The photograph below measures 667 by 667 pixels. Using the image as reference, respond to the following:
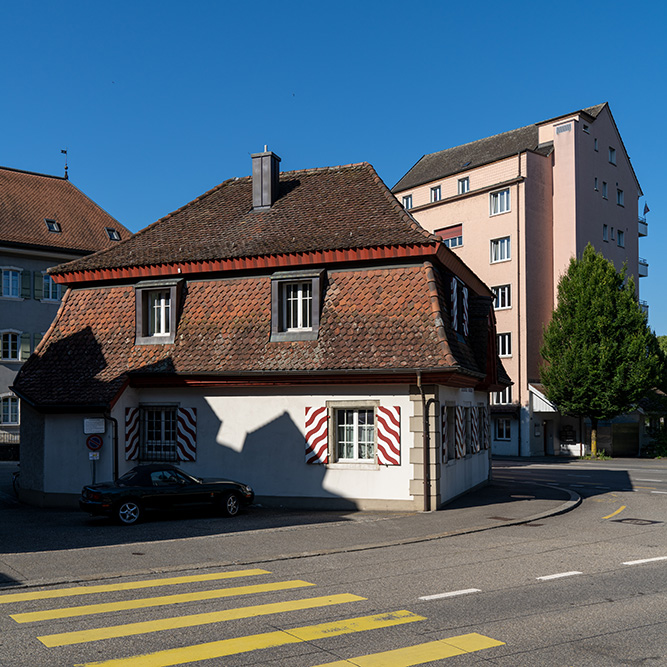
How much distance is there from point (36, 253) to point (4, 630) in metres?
39.2

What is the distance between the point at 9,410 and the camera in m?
43.9

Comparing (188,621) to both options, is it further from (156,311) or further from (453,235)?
(453,235)

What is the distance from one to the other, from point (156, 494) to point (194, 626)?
9.29m

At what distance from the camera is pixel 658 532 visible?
15750 mm

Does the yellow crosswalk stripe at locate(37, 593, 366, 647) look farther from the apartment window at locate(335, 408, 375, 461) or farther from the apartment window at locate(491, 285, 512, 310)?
the apartment window at locate(491, 285, 512, 310)

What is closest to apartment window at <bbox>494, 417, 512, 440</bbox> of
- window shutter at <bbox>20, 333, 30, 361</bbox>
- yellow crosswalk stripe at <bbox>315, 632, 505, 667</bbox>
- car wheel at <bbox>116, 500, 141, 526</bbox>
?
window shutter at <bbox>20, 333, 30, 361</bbox>

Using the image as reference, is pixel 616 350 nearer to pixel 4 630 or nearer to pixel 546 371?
pixel 546 371

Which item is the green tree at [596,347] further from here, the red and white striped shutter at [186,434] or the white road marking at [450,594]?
the white road marking at [450,594]

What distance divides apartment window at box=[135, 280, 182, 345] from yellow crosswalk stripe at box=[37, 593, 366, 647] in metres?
12.8

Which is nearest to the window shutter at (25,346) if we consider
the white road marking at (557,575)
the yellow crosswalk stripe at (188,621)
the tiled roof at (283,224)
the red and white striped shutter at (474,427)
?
the tiled roof at (283,224)

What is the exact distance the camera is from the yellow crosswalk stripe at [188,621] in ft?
24.8

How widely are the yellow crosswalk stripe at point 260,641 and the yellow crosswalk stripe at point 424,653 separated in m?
0.79

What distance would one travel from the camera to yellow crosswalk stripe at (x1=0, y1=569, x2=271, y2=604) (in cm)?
977

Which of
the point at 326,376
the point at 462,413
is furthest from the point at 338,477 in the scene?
the point at 462,413
